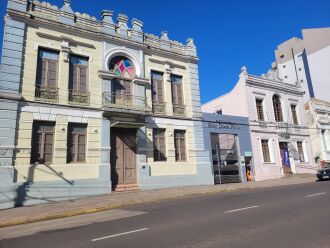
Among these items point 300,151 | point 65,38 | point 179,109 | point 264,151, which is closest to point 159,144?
point 179,109

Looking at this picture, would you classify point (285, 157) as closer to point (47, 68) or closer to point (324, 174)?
point (324, 174)

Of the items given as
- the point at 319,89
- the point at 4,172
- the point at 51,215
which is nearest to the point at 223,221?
the point at 51,215

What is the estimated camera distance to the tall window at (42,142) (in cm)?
1364

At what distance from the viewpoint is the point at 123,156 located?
1639 centimetres

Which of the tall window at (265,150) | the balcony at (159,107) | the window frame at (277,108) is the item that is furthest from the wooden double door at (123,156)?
the window frame at (277,108)

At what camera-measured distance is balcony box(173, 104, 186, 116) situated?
62.0 ft

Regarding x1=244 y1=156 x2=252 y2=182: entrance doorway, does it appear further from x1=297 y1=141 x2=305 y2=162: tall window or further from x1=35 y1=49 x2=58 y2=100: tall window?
x1=35 y1=49 x2=58 y2=100: tall window

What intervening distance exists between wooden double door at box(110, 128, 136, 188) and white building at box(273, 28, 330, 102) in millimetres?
31883

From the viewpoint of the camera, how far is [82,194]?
14.2 meters

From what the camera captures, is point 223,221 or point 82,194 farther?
point 82,194

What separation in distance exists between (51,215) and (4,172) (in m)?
4.53

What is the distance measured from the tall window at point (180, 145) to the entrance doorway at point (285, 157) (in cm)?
1108

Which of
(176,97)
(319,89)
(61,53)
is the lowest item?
(176,97)

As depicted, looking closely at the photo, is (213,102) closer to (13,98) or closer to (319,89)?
(13,98)
